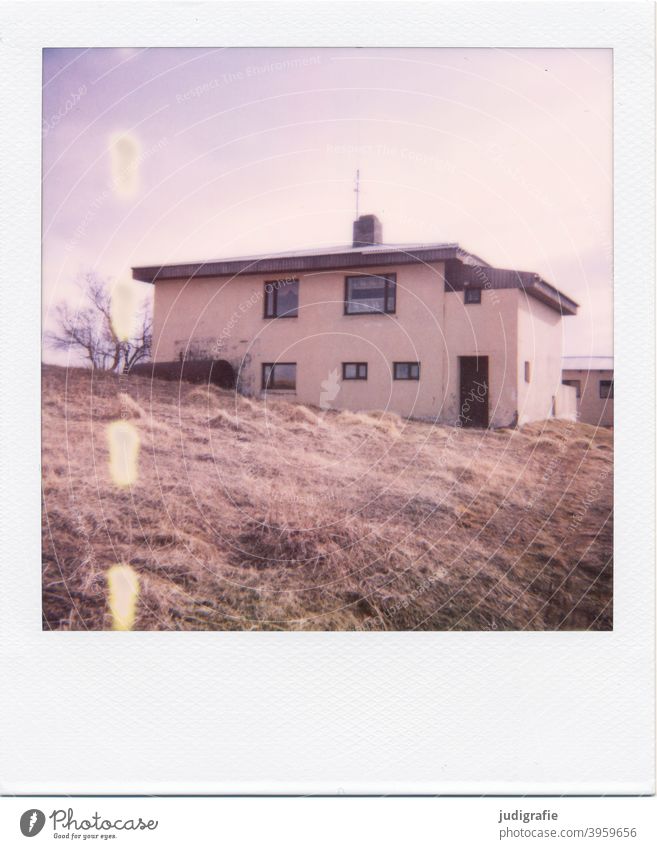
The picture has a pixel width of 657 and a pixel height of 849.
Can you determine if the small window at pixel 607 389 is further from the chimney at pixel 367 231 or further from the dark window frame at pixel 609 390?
the chimney at pixel 367 231

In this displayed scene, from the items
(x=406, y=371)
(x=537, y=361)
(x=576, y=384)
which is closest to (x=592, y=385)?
(x=576, y=384)

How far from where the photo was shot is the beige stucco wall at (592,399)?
8.25ft

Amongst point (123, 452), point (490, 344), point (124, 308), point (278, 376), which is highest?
point (124, 308)

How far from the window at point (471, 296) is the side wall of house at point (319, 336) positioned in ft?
0.44

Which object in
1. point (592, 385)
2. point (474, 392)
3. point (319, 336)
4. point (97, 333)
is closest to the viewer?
point (592, 385)

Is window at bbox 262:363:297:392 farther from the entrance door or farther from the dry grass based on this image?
the entrance door

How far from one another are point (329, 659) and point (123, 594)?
0.93m

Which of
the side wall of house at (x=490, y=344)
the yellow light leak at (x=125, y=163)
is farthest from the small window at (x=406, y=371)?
the yellow light leak at (x=125, y=163)

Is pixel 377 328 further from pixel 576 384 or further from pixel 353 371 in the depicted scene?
pixel 576 384

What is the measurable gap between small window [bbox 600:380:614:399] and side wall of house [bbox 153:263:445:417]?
34.4 inches

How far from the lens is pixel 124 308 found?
2850 millimetres

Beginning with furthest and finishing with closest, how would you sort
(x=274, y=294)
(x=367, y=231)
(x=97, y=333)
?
(x=274, y=294), (x=367, y=231), (x=97, y=333)

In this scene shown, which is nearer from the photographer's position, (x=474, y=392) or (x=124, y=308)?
(x=124, y=308)

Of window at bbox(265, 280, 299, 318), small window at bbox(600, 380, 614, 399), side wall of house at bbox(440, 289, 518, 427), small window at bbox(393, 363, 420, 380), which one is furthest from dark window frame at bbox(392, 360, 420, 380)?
small window at bbox(600, 380, 614, 399)
